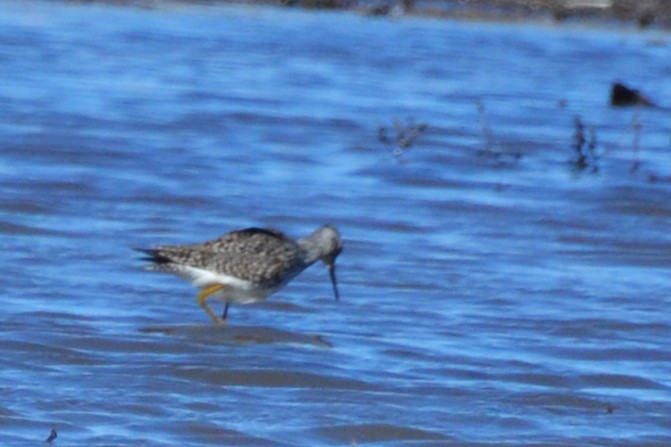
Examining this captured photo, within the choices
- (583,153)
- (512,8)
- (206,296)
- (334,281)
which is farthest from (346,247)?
(512,8)

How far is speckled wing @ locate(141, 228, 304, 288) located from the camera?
916 centimetres

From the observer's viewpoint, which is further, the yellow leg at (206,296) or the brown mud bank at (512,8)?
the brown mud bank at (512,8)

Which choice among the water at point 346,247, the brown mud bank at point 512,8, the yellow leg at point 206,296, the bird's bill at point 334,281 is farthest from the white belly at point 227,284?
the brown mud bank at point 512,8

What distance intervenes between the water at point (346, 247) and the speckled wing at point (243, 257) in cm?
28

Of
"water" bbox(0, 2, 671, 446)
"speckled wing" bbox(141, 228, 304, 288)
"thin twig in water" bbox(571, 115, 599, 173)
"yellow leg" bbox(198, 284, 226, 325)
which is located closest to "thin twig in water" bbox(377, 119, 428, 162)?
"water" bbox(0, 2, 671, 446)

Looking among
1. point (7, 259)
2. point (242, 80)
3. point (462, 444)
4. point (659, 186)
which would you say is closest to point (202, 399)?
point (462, 444)

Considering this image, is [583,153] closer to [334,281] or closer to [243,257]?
[334,281]

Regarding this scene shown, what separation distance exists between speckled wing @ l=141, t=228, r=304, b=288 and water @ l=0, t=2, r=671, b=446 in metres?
0.28

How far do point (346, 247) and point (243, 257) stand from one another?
8.22ft

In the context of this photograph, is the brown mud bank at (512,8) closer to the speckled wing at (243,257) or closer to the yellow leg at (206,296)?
the speckled wing at (243,257)

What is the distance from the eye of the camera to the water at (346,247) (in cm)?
749

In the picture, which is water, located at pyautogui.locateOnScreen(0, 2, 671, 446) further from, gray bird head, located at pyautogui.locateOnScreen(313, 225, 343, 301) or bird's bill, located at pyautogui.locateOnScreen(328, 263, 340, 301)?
gray bird head, located at pyautogui.locateOnScreen(313, 225, 343, 301)

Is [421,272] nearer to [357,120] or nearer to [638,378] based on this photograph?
[638,378]

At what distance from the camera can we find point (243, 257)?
932 centimetres
